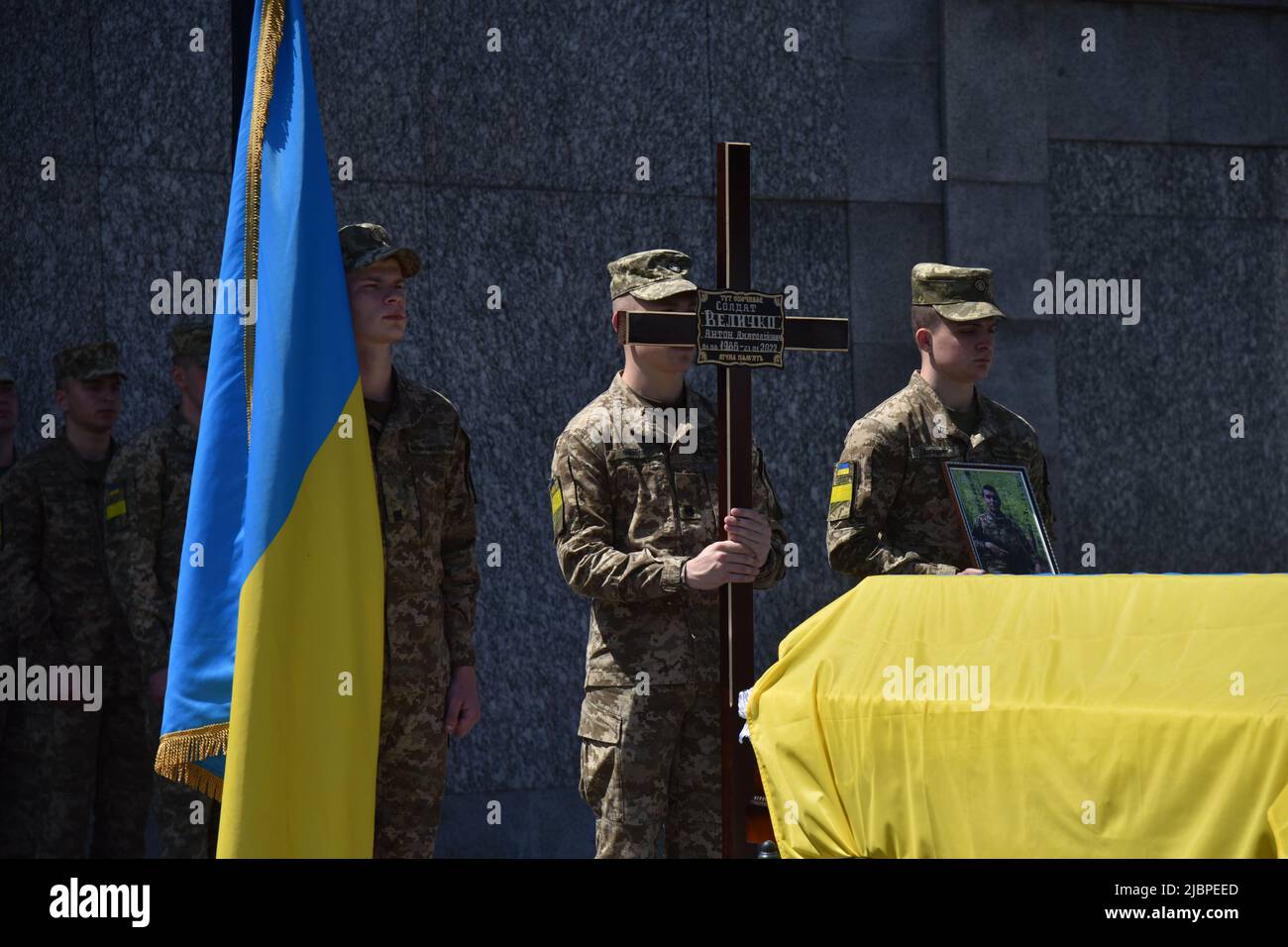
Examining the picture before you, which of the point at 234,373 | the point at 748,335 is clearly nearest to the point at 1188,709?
the point at 748,335

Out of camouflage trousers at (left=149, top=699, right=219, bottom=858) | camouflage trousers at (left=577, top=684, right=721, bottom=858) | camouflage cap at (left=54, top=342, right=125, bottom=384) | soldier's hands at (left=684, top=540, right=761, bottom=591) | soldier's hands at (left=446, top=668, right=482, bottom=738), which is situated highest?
camouflage cap at (left=54, top=342, right=125, bottom=384)

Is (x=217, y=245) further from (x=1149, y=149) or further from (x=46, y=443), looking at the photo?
(x=1149, y=149)

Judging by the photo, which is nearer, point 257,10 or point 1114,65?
point 257,10

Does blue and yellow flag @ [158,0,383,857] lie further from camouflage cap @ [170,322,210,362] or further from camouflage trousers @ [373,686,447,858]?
camouflage cap @ [170,322,210,362]

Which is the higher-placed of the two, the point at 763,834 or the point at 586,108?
the point at 586,108

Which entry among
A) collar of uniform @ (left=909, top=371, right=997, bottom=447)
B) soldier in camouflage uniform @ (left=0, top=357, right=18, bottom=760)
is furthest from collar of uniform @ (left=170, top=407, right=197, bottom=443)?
collar of uniform @ (left=909, top=371, right=997, bottom=447)

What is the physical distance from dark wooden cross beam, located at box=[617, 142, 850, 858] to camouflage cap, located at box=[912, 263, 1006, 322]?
Result: 84 centimetres

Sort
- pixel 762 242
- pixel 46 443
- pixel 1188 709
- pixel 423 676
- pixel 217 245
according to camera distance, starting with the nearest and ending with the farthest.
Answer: pixel 1188 709
pixel 423 676
pixel 46 443
pixel 217 245
pixel 762 242

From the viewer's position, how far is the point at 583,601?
7.49 metres

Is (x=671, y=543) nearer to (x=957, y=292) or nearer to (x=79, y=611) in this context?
(x=957, y=292)

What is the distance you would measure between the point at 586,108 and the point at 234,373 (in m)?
3.46

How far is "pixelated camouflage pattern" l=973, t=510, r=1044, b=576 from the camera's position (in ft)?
15.6

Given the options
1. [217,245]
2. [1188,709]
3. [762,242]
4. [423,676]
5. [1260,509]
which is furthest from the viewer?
[1260,509]

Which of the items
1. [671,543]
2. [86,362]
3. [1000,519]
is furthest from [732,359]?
[86,362]
